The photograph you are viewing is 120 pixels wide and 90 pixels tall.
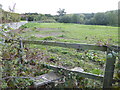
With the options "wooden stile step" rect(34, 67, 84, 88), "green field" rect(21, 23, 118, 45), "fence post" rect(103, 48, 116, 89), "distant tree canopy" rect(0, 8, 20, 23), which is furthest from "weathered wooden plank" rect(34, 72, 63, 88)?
"distant tree canopy" rect(0, 8, 20, 23)

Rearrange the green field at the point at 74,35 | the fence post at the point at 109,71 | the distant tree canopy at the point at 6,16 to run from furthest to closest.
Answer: the green field at the point at 74,35 < the distant tree canopy at the point at 6,16 < the fence post at the point at 109,71

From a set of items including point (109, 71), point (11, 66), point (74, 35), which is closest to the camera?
point (109, 71)

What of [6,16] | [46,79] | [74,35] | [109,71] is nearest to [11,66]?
[46,79]

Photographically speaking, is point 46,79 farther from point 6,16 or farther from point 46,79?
point 6,16

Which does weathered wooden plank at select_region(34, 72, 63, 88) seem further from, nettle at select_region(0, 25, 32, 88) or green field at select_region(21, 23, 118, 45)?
green field at select_region(21, 23, 118, 45)

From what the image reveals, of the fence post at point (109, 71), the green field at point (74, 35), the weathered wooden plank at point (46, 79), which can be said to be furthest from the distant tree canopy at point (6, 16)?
the fence post at point (109, 71)

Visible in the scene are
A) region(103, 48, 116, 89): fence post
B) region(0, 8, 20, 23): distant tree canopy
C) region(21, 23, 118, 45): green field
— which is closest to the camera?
region(103, 48, 116, 89): fence post

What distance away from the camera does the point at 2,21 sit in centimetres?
157

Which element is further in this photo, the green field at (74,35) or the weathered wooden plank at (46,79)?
the green field at (74,35)

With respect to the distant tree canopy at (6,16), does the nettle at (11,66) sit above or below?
below

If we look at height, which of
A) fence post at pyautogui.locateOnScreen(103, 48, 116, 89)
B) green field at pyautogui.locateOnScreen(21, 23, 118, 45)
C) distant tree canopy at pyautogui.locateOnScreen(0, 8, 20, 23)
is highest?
distant tree canopy at pyautogui.locateOnScreen(0, 8, 20, 23)

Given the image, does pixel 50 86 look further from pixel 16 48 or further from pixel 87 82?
pixel 16 48

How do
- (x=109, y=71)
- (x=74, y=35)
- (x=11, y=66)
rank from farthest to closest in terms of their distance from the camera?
(x=74, y=35) → (x=11, y=66) → (x=109, y=71)

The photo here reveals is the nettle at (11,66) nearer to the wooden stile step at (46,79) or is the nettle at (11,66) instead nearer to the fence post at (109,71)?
the wooden stile step at (46,79)
